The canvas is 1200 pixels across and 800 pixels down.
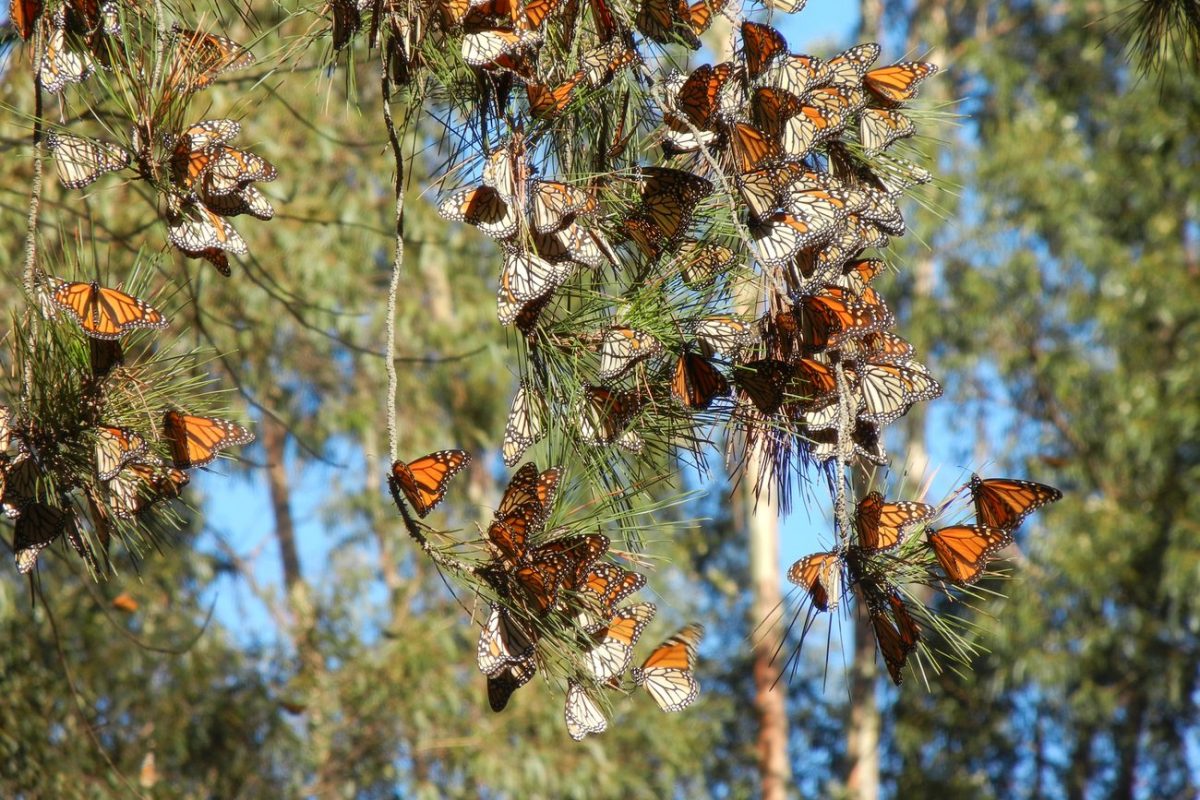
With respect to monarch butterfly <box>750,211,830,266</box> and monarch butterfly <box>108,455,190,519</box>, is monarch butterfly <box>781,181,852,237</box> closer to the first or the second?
monarch butterfly <box>750,211,830,266</box>

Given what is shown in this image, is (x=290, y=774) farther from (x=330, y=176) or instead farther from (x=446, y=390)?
(x=330, y=176)

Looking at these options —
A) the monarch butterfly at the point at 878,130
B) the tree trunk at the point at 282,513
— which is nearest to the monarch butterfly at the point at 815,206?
the monarch butterfly at the point at 878,130

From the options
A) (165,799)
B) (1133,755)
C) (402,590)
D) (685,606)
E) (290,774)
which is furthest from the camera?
(685,606)

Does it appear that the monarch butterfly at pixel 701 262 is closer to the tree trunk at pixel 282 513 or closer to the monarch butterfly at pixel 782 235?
the monarch butterfly at pixel 782 235

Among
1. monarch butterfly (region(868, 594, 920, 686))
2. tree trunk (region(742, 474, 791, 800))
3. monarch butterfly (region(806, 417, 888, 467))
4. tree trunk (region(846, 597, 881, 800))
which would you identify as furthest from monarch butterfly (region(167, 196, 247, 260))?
tree trunk (region(846, 597, 881, 800))

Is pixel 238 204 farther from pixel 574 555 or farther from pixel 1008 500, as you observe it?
pixel 1008 500

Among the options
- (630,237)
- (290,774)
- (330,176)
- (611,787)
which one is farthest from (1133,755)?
(630,237)
